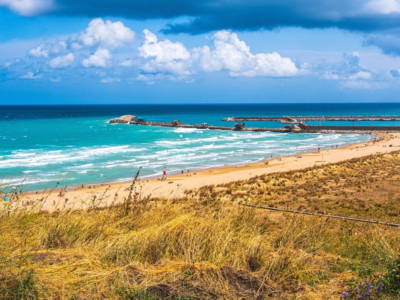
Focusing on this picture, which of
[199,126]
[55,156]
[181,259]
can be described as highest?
[181,259]

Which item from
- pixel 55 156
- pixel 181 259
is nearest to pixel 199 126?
pixel 55 156

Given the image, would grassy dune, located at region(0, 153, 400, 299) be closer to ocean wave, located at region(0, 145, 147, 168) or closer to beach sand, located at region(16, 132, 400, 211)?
beach sand, located at region(16, 132, 400, 211)

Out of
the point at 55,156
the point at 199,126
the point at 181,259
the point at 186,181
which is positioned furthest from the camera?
the point at 199,126

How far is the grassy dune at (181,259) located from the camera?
14.7 ft

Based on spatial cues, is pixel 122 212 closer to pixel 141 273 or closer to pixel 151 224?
pixel 151 224

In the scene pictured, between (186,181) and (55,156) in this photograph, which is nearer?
(186,181)

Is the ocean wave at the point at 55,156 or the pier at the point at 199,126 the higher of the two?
the pier at the point at 199,126

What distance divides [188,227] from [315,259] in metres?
1.90

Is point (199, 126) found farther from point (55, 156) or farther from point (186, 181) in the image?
point (186, 181)

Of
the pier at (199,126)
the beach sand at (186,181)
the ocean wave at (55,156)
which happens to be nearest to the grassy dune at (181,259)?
the beach sand at (186,181)

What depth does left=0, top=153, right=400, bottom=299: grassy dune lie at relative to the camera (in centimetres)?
448

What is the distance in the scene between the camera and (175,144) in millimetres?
57500

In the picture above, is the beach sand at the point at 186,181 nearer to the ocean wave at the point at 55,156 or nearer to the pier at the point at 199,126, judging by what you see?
the ocean wave at the point at 55,156

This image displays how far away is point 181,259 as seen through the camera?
542 cm
